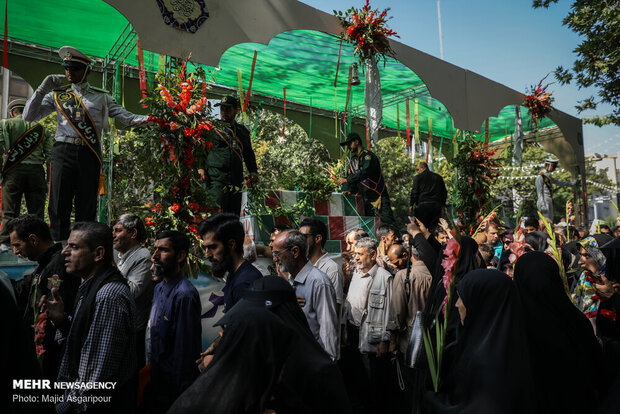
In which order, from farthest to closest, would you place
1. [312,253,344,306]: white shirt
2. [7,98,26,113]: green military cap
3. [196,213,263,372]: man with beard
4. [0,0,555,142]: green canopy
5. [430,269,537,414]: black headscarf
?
[0,0,555,142]: green canopy, [7,98,26,113]: green military cap, [312,253,344,306]: white shirt, [196,213,263,372]: man with beard, [430,269,537,414]: black headscarf

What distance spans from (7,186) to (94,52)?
4.46m

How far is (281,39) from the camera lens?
8.35m

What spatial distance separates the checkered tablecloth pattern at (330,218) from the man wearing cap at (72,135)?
2.00m

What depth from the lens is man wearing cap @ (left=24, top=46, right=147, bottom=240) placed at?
14.3 ft

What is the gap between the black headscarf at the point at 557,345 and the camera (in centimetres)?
273

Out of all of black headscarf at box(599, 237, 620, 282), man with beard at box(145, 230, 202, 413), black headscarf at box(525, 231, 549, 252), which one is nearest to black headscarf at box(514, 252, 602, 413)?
black headscarf at box(599, 237, 620, 282)

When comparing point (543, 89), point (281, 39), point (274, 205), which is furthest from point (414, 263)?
point (543, 89)

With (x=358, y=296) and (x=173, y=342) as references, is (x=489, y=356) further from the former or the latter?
(x=358, y=296)

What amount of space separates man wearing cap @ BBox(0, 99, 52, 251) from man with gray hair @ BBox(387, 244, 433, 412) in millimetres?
4335

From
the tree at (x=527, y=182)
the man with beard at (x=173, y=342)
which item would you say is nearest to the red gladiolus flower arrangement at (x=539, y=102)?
the man with beard at (x=173, y=342)

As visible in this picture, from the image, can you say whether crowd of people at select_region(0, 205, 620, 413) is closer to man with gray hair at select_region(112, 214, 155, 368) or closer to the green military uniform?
man with gray hair at select_region(112, 214, 155, 368)

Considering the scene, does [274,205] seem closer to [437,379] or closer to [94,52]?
[437,379]

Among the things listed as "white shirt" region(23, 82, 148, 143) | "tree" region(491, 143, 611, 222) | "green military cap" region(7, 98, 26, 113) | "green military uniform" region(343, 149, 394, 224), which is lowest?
"green military uniform" region(343, 149, 394, 224)

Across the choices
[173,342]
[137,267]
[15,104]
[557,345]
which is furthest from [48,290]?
[15,104]
